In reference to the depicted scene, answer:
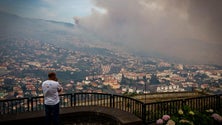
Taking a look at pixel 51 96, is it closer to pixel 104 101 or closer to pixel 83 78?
pixel 104 101

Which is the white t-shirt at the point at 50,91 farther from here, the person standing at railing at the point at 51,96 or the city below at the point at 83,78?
the city below at the point at 83,78

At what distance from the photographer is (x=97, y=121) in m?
5.54

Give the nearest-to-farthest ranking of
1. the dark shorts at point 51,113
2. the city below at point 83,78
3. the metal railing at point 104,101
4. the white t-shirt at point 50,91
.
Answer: the white t-shirt at point 50,91, the dark shorts at point 51,113, the metal railing at point 104,101, the city below at point 83,78

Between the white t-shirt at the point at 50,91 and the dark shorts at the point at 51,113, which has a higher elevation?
the white t-shirt at the point at 50,91

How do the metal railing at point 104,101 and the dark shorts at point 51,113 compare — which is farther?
the metal railing at point 104,101

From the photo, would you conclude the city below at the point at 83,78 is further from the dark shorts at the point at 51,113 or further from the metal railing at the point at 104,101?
the dark shorts at the point at 51,113

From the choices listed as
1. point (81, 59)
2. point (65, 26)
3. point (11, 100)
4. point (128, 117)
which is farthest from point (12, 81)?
point (65, 26)

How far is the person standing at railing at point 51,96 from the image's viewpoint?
4.70 m

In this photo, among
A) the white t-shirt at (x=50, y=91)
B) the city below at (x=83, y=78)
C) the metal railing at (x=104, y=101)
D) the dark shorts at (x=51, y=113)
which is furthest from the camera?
the city below at (x=83, y=78)

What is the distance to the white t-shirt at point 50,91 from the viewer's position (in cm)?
469

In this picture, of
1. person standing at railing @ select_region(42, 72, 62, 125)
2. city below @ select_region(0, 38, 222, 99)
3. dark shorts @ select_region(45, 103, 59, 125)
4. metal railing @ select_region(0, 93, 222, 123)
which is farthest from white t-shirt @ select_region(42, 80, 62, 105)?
city below @ select_region(0, 38, 222, 99)

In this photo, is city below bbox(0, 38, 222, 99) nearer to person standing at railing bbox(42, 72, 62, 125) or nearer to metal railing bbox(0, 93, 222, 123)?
metal railing bbox(0, 93, 222, 123)

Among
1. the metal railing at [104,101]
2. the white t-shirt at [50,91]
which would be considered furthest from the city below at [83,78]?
the white t-shirt at [50,91]

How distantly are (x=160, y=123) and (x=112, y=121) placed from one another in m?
1.36
